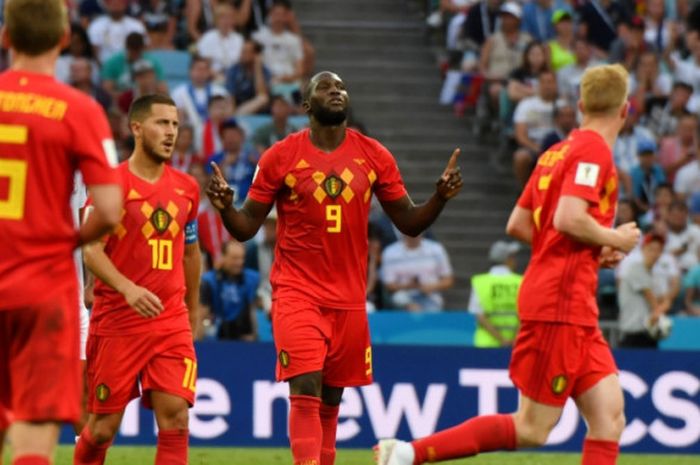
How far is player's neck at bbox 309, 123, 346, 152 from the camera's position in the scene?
10773 mm

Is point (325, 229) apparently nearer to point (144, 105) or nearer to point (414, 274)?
point (144, 105)

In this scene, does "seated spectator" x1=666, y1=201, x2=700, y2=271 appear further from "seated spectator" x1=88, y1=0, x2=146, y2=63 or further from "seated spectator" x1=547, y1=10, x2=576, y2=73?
"seated spectator" x1=88, y1=0, x2=146, y2=63

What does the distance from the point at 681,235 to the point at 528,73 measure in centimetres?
310

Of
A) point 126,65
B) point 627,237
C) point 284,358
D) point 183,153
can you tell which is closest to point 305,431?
point 284,358

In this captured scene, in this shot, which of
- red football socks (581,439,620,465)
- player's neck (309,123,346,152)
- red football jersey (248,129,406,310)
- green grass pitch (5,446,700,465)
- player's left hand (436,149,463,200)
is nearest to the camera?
red football socks (581,439,620,465)

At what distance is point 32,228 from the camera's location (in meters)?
7.25

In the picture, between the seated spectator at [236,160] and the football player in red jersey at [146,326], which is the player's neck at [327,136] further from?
the seated spectator at [236,160]

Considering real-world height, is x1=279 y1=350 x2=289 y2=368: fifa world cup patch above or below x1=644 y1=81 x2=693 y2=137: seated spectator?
below

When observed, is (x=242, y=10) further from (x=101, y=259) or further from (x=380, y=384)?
(x=101, y=259)

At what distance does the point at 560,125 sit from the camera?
2077cm

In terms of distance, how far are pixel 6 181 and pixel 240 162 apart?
12038 mm

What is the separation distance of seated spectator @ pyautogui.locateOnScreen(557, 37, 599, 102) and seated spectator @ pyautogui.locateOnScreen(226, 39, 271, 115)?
3786mm

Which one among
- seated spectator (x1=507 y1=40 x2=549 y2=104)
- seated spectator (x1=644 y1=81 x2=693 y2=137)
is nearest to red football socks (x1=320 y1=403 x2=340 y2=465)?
seated spectator (x1=507 y1=40 x2=549 y2=104)

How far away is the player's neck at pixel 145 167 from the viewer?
1027 centimetres
